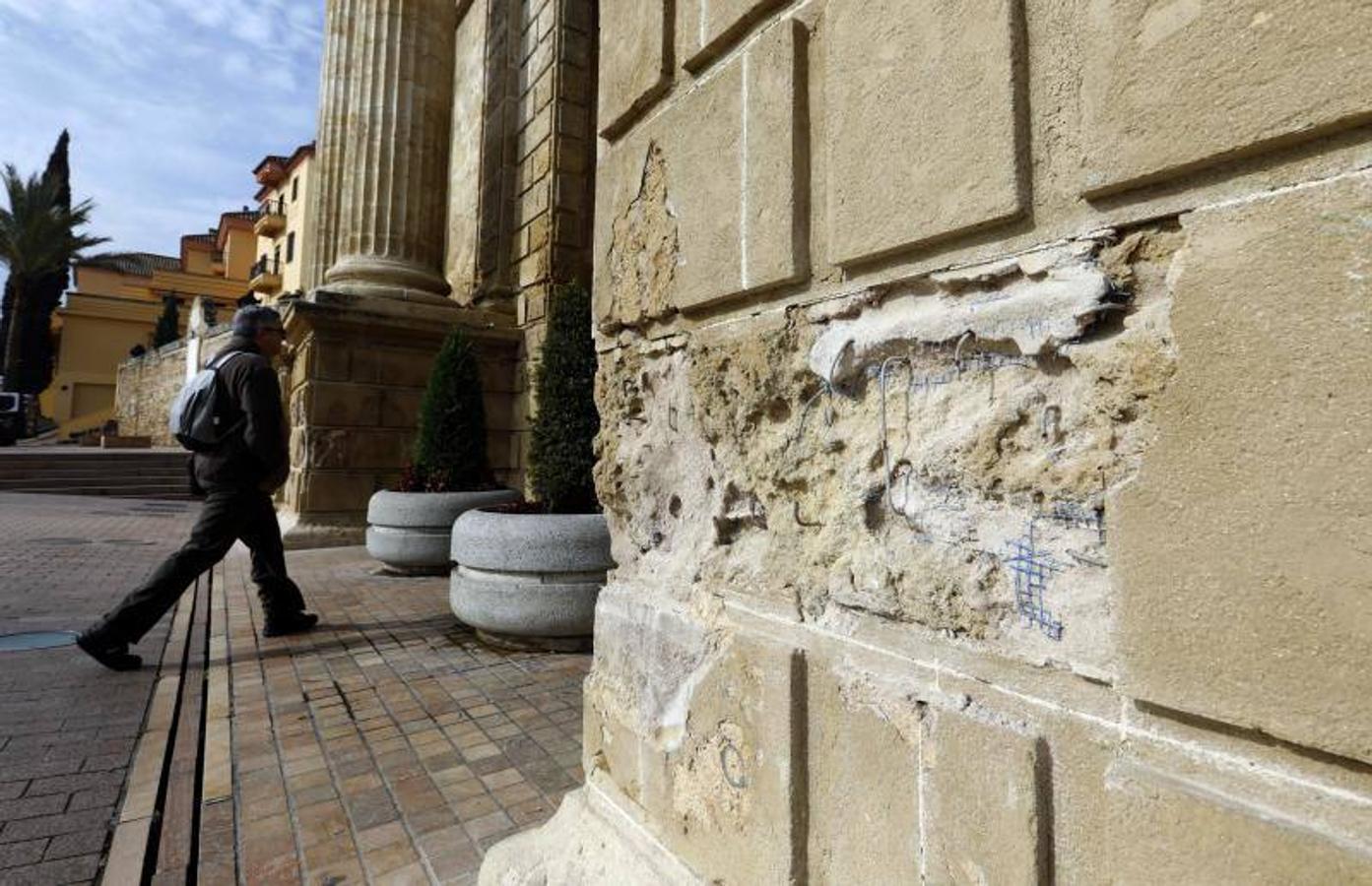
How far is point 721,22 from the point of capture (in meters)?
1.52

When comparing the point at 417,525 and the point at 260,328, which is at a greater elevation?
the point at 260,328

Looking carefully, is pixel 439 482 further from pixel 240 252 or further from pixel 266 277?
pixel 240 252

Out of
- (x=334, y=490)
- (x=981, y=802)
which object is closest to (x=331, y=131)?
(x=334, y=490)

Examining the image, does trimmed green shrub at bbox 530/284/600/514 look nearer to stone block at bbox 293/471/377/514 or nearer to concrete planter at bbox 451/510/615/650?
concrete planter at bbox 451/510/615/650

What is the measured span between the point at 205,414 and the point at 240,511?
60cm

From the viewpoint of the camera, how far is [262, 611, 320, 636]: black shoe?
180 inches

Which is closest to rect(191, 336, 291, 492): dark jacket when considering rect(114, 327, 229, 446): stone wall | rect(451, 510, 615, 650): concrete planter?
rect(451, 510, 615, 650): concrete planter

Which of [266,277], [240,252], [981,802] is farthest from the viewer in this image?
[240,252]

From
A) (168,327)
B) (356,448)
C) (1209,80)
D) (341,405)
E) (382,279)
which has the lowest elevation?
(356,448)

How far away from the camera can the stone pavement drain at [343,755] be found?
2.21 metres

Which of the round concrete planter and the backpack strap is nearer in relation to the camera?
the backpack strap

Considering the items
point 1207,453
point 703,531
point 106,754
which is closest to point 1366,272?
point 1207,453

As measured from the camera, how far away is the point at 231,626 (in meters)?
4.82

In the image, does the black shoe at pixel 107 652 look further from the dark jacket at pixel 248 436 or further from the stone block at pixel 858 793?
the stone block at pixel 858 793
